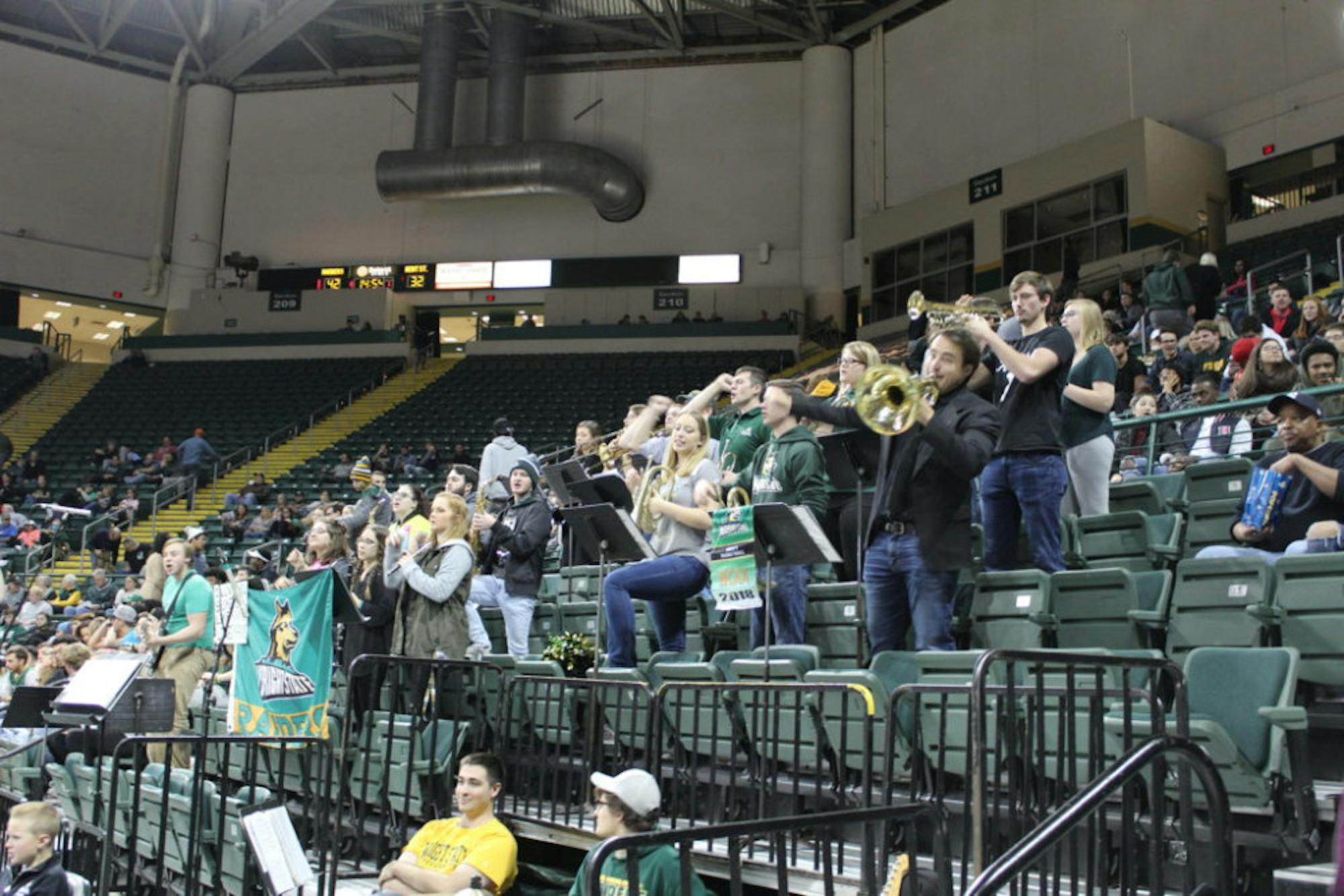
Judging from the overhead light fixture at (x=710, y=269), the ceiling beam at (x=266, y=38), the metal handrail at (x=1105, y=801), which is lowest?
the metal handrail at (x=1105, y=801)

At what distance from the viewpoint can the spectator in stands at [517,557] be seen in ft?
25.8

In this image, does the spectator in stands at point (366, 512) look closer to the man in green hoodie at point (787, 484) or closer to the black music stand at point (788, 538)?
the man in green hoodie at point (787, 484)

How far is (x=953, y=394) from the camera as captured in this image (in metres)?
5.56

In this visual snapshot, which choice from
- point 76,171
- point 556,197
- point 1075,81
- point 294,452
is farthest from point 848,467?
point 76,171

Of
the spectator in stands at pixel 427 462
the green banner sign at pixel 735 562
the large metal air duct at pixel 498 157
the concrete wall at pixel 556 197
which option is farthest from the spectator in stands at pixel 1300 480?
the large metal air duct at pixel 498 157

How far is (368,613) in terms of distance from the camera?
761 centimetres

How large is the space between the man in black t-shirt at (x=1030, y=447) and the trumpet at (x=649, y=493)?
1.83 m

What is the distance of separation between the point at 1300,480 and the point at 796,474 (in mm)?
2294

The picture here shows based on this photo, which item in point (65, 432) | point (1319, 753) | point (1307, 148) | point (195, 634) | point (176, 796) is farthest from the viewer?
point (65, 432)

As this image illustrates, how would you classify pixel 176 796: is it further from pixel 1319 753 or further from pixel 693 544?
pixel 1319 753

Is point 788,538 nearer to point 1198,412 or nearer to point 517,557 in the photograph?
point 517,557

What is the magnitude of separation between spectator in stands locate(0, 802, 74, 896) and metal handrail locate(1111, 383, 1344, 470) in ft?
19.2

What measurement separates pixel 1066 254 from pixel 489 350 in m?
12.7

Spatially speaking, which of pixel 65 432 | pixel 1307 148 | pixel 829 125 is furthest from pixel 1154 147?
pixel 65 432
